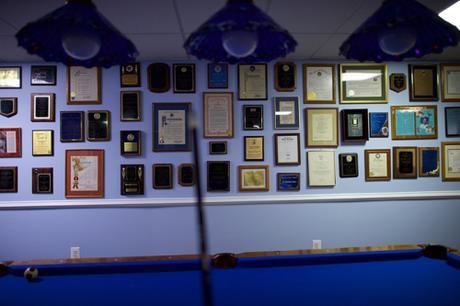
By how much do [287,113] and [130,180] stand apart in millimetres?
1754

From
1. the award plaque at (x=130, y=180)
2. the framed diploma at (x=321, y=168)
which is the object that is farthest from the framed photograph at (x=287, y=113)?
the award plaque at (x=130, y=180)

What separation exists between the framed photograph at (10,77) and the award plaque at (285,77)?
2623mm

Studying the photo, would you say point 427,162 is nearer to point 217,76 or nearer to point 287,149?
point 287,149

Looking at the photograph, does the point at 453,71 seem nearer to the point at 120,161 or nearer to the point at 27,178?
the point at 120,161

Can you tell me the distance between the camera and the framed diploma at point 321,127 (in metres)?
2.99

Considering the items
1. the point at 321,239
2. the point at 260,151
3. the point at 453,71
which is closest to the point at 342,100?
the point at 260,151

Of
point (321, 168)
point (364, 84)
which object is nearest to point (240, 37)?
point (321, 168)

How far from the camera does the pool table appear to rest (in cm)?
125

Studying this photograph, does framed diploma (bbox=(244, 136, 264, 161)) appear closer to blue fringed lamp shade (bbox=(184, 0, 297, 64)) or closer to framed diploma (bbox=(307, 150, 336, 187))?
framed diploma (bbox=(307, 150, 336, 187))

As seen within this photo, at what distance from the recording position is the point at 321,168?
3.00 meters

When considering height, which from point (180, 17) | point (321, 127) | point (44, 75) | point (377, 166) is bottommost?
point (377, 166)

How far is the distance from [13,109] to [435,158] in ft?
14.4

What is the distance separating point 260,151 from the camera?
2.97 metres

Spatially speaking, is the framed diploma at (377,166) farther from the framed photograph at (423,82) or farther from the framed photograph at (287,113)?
the framed photograph at (287,113)
